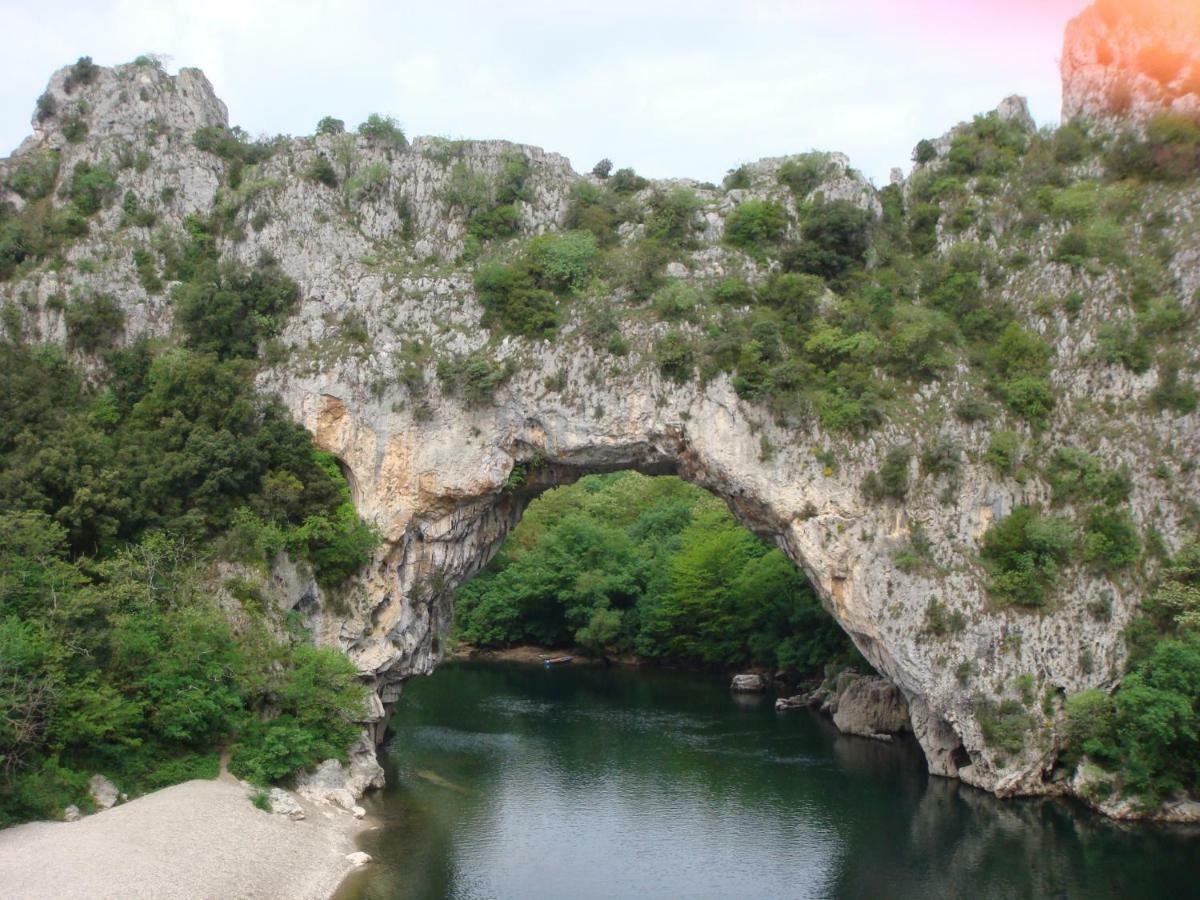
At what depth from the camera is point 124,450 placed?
3306 cm

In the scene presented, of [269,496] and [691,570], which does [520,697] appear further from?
[269,496]

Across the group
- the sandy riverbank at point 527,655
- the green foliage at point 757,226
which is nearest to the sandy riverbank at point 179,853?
the green foliage at point 757,226

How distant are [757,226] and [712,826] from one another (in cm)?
2066

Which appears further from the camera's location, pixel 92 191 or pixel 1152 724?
pixel 92 191

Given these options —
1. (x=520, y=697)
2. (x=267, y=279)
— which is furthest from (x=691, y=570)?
(x=267, y=279)

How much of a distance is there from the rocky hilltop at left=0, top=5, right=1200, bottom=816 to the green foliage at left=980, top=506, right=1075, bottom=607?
0.11m

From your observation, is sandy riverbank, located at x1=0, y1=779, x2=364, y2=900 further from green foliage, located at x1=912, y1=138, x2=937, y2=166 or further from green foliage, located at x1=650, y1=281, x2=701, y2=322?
green foliage, located at x1=912, y1=138, x2=937, y2=166

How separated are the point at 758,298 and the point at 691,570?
22630 mm

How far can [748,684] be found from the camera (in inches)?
2015

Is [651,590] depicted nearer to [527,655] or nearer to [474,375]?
[527,655]

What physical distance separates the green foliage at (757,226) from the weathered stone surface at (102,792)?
2612 centimetres

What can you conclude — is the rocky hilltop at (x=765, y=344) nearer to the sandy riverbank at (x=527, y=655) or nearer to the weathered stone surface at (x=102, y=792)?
the weathered stone surface at (x=102, y=792)

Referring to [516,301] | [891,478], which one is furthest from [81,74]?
[891,478]

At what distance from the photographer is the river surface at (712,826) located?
982 inches
